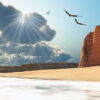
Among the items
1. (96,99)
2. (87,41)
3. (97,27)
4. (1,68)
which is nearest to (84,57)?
(87,41)

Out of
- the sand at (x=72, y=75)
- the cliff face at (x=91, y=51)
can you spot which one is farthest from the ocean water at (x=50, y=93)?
the cliff face at (x=91, y=51)

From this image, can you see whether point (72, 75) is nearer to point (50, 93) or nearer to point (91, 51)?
point (50, 93)

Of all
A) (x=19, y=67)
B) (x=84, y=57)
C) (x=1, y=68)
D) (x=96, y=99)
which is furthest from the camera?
(x=19, y=67)

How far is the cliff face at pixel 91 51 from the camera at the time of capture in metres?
50.4

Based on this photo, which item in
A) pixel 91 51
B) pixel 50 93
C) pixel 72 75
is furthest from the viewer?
pixel 91 51

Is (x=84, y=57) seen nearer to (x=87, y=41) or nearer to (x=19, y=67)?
(x=87, y=41)

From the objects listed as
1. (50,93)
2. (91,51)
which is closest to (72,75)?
(50,93)

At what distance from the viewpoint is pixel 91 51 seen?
5322 centimetres

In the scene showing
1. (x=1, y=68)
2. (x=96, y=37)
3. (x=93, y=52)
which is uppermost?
(x=96, y=37)

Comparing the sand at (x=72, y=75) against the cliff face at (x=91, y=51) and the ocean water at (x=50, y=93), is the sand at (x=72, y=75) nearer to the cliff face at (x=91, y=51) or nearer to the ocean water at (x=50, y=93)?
the ocean water at (x=50, y=93)

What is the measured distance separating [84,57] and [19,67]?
29.8 meters

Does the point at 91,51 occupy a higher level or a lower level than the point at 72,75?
higher

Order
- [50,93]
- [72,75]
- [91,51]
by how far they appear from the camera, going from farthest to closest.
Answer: [91,51]
[72,75]
[50,93]

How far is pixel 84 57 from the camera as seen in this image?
57.2 m
